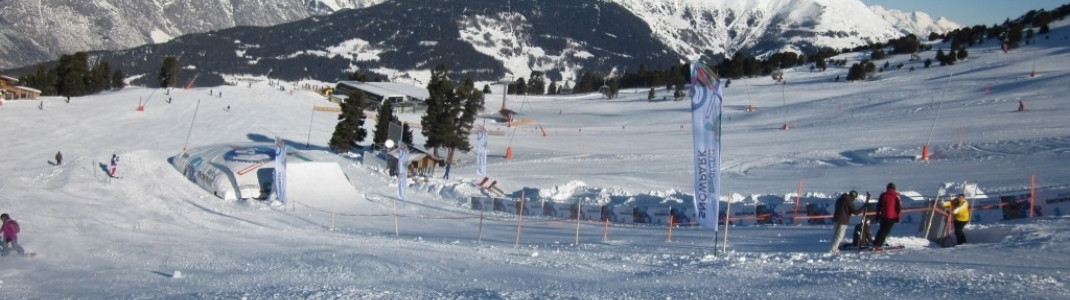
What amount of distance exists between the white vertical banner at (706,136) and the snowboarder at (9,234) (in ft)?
42.4

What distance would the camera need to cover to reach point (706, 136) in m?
13.3

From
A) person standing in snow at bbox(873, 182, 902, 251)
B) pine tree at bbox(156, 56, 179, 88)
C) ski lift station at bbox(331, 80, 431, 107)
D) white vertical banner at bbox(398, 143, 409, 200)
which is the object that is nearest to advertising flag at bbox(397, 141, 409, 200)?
white vertical banner at bbox(398, 143, 409, 200)

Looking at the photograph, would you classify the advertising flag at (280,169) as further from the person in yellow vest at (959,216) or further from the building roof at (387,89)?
the building roof at (387,89)

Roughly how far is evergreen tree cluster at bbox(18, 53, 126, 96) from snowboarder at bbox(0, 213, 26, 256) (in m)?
69.7

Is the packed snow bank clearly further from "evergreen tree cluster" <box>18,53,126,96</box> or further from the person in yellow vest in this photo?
"evergreen tree cluster" <box>18,53,126,96</box>

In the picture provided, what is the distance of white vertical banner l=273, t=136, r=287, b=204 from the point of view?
29109 mm

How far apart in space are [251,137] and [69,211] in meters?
31.8

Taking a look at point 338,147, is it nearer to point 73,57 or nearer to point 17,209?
point 17,209

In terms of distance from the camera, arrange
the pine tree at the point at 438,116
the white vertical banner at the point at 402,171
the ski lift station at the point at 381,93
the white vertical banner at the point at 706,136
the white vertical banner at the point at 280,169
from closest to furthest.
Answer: the white vertical banner at the point at 706,136
the white vertical banner at the point at 280,169
the white vertical banner at the point at 402,171
the pine tree at the point at 438,116
the ski lift station at the point at 381,93

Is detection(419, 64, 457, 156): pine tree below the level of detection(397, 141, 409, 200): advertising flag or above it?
above

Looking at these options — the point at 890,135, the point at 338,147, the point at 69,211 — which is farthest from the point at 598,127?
the point at 69,211

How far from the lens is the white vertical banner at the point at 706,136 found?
12.9 metres

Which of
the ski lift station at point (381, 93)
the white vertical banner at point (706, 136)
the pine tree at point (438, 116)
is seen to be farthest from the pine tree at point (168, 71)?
the white vertical banner at point (706, 136)

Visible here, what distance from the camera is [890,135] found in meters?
42.2
